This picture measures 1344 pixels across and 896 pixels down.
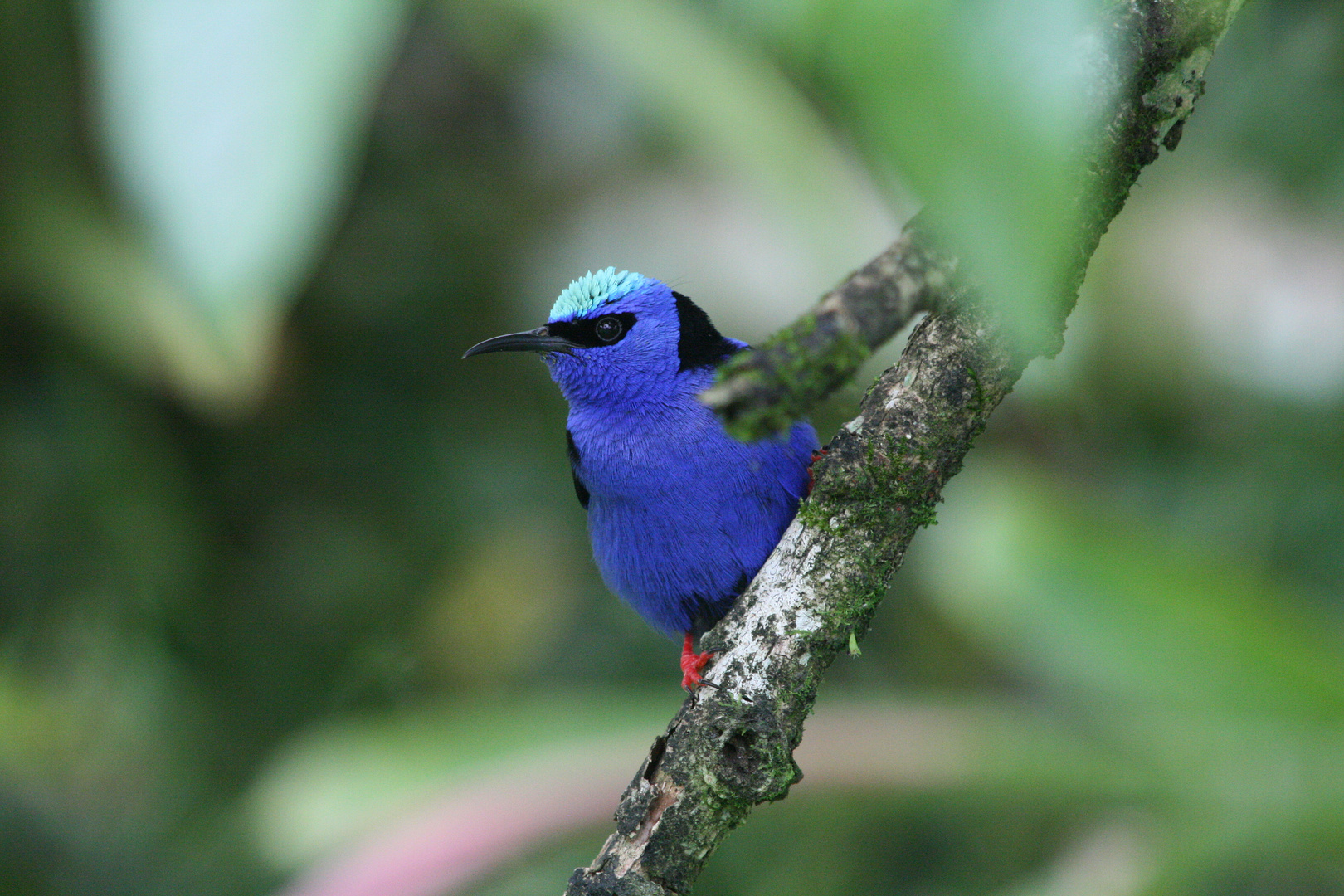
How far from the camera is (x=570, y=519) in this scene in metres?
5.53

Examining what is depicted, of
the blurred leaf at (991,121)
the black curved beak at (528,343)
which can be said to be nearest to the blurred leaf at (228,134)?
the blurred leaf at (991,121)

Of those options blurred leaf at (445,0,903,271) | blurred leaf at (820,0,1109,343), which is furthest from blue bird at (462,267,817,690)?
blurred leaf at (820,0,1109,343)

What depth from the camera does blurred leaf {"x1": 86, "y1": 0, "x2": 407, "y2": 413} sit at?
1.05 metres

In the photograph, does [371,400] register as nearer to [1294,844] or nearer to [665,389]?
[665,389]

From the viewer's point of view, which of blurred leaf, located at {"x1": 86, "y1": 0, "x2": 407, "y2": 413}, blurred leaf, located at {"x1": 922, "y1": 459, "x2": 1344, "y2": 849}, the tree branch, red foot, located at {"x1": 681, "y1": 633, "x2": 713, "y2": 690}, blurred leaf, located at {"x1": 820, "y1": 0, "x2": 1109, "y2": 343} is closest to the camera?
blurred leaf, located at {"x1": 820, "y1": 0, "x2": 1109, "y2": 343}

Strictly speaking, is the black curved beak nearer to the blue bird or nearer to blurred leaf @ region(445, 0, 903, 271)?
the blue bird

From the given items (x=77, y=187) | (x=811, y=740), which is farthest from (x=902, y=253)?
(x=77, y=187)

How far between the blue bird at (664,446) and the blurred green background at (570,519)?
10.5 inches

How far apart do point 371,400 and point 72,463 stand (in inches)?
48.2

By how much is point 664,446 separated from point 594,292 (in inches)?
17.5

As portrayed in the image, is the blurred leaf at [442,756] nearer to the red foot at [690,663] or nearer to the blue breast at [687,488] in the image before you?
the red foot at [690,663]

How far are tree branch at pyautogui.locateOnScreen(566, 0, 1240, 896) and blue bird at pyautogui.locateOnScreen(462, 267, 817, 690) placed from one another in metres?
1.03

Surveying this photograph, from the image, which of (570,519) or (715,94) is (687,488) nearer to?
(715,94)

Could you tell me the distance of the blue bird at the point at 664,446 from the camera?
300 cm
